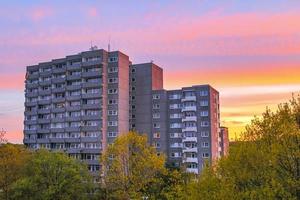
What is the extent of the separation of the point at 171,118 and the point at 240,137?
8324 centimetres

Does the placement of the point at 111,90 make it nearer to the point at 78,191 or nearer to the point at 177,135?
the point at 177,135

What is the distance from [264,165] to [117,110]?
85.2 metres

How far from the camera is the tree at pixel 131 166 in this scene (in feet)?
192

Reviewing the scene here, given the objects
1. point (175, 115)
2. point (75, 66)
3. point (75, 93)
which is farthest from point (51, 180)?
point (75, 66)

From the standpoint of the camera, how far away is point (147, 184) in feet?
198

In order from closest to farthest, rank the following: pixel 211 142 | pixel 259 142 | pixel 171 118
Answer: pixel 259 142 → pixel 211 142 → pixel 171 118

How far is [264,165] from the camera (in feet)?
100

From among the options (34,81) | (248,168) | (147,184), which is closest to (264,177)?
(248,168)

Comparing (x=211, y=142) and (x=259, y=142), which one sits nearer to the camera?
(x=259, y=142)

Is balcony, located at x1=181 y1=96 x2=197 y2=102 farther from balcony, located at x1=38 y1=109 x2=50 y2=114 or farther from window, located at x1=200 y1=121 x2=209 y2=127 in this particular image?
balcony, located at x1=38 y1=109 x2=50 y2=114

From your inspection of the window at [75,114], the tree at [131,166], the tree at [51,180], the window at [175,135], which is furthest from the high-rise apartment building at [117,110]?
the tree at [131,166]

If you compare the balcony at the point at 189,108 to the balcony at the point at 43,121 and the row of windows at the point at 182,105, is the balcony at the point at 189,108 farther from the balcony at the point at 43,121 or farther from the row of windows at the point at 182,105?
the balcony at the point at 43,121

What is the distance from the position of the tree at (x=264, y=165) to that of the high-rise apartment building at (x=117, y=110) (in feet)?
251

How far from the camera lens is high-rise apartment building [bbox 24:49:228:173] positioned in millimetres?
112000
